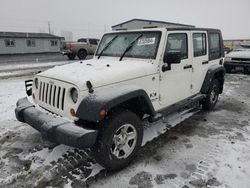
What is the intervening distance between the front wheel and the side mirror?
1130 millimetres

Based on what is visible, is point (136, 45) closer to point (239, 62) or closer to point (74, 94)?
point (74, 94)

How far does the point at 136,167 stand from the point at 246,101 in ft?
16.3

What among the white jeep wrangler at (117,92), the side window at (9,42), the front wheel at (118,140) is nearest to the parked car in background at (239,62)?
→ the white jeep wrangler at (117,92)

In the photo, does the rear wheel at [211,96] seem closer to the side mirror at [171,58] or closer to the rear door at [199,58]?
the rear door at [199,58]

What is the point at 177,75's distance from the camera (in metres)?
4.13

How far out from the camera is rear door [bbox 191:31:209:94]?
15.4 ft

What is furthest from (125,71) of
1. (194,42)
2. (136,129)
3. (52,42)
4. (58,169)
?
(52,42)

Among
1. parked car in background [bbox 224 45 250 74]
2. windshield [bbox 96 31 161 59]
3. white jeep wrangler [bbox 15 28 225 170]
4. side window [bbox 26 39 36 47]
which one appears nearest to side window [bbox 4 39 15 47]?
side window [bbox 26 39 36 47]

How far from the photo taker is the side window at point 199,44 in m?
4.69

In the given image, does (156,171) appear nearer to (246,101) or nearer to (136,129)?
(136,129)

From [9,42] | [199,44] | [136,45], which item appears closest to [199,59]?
[199,44]

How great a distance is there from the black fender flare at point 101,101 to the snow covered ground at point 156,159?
96cm

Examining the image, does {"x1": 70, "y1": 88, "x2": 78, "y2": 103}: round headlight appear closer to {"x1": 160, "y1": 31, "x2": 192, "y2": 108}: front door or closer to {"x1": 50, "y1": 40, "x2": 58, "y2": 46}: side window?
{"x1": 160, "y1": 31, "x2": 192, "y2": 108}: front door

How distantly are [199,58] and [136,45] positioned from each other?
1669 millimetres
